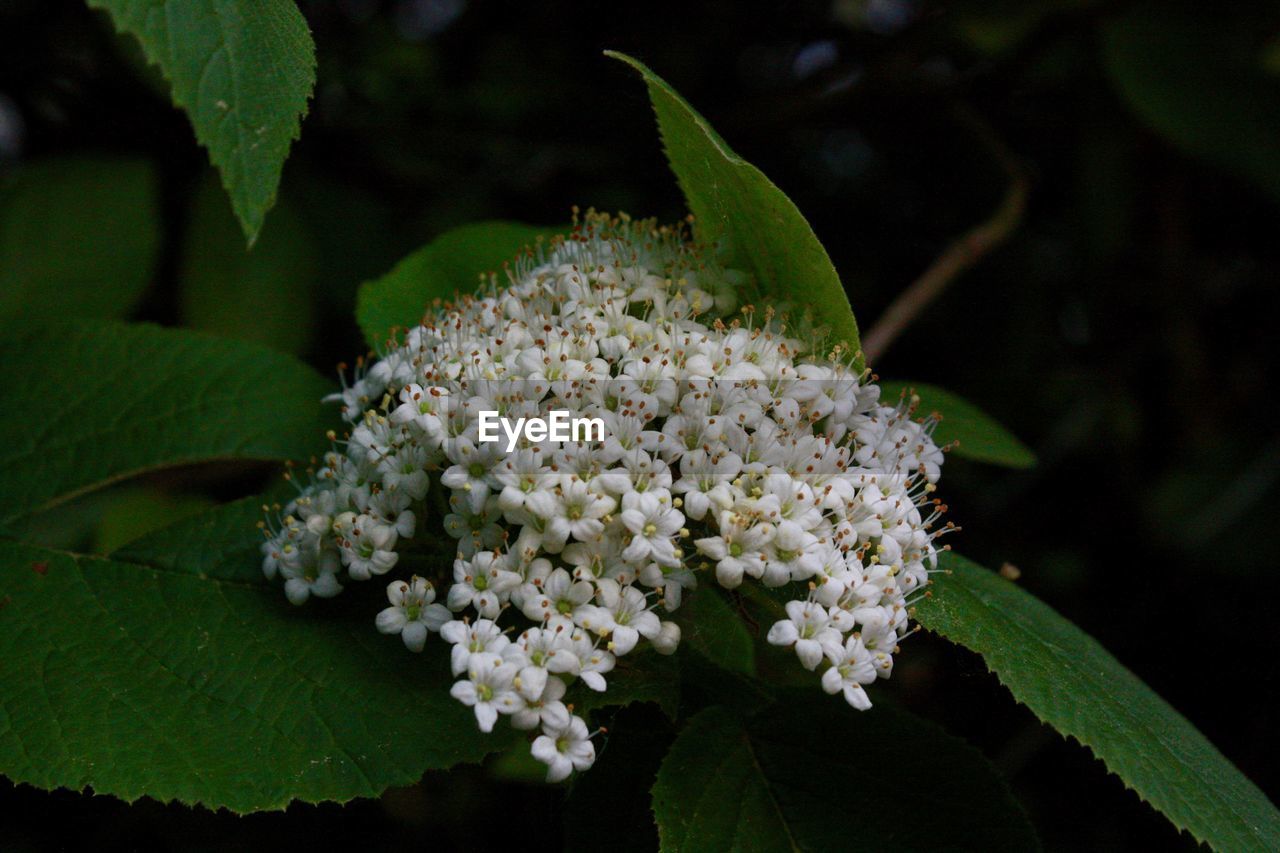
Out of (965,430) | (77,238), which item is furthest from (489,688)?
(77,238)

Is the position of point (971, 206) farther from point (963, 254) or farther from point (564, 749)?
point (564, 749)

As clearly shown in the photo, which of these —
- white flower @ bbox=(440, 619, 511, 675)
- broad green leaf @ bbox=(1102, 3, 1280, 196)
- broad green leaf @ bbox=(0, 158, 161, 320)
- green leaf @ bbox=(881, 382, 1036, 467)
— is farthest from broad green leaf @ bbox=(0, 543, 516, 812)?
broad green leaf @ bbox=(1102, 3, 1280, 196)

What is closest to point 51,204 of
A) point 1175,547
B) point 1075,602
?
point 1075,602

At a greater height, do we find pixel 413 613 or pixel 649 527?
pixel 649 527

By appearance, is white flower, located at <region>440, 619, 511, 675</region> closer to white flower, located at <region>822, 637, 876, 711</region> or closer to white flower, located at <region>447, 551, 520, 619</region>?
white flower, located at <region>447, 551, 520, 619</region>

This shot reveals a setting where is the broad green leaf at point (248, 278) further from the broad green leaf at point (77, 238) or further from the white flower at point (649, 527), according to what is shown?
the white flower at point (649, 527)

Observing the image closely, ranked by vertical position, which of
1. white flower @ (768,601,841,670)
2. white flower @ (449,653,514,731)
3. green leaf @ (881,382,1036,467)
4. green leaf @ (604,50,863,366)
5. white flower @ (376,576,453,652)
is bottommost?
green leaf @ (881,382,1036,467)
